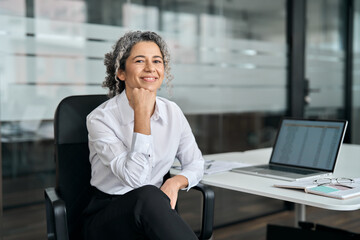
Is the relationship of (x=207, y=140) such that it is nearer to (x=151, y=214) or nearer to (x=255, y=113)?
(x=255, y=113)

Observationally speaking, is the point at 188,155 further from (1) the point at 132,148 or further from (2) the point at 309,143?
(2) the point at 309,143

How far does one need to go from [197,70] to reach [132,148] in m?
1.79

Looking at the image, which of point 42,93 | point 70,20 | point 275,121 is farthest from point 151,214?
point 275,121

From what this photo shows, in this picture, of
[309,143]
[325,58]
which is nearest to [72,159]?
[309,143]

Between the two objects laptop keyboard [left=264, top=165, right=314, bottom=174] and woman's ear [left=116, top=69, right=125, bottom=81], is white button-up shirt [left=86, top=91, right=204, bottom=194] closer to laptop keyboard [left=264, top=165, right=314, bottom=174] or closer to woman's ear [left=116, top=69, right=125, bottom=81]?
woman's ear [left=116, top=69, right=125, bottom=81]

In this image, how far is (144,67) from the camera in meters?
1.86

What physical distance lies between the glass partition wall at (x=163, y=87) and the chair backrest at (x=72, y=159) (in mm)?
861

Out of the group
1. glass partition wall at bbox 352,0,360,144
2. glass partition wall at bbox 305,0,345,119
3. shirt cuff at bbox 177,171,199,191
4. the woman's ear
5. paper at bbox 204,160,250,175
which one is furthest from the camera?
glass partition wall at bbox 352,0,360,144

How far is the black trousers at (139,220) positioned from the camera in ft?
4.84

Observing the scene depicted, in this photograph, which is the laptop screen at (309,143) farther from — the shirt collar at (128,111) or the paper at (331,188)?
the shirt collar at (128,111)

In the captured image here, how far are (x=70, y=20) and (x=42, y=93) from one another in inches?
19.2

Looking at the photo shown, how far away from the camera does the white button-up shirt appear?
168cm

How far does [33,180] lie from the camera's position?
108 inches

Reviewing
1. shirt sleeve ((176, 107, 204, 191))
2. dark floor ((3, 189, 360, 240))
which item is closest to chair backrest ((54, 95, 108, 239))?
shirt sleeve ((176, 107, 204, 191))
